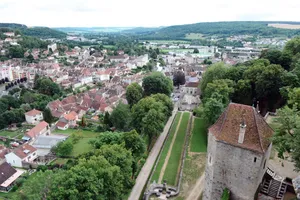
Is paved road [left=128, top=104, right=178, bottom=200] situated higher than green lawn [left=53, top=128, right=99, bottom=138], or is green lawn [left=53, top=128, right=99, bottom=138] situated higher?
paved road [left=128, top=104, right=178, bottom=200]

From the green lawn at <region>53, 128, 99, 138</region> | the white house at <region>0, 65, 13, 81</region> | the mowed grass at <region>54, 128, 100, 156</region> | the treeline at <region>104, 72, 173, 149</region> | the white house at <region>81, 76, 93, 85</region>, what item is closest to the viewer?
the treeline at <region>104, 72, 173, 149</region>

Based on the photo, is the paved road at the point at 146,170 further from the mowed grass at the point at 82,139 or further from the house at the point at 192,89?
the house at the point at 192,89

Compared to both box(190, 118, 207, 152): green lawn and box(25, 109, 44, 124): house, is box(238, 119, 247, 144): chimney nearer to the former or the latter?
box(190, 118, 207, 152): green lawn

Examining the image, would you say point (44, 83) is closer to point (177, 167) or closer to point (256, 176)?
point (177, 167)

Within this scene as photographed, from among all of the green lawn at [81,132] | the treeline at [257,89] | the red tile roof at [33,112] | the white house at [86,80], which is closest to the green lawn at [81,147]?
the green lawn at [81,132]

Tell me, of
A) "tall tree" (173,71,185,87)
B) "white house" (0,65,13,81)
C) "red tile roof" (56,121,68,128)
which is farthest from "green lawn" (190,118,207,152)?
"white house" (0,65,13,81)

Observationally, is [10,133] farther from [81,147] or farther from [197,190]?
[197,190]

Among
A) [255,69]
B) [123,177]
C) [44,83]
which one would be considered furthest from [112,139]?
[44,83]
